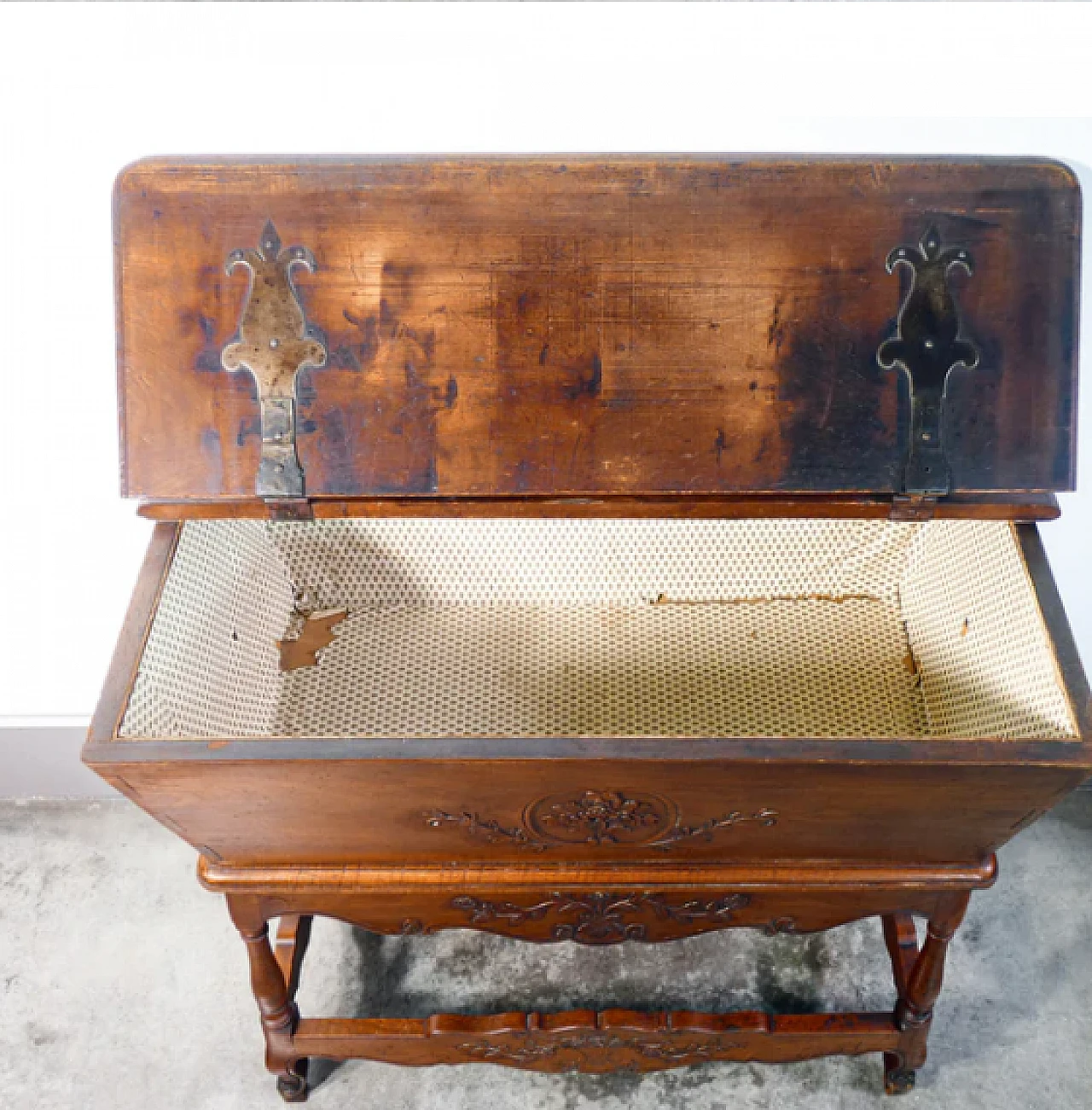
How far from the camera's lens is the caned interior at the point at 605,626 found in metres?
1.69

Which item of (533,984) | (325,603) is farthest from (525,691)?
(533,984)

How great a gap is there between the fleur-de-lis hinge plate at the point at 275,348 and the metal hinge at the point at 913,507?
2.61 feet

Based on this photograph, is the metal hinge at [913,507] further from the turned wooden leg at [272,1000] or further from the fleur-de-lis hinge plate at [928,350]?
the turned wooden leg at [272,1000]

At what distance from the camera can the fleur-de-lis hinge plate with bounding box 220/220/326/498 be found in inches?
55.6

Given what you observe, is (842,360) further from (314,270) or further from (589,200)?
(314,270)

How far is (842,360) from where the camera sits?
4.71 feet

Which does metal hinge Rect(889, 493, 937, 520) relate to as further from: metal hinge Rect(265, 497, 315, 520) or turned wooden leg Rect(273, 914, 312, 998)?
turned wooden leg Rect(273, 914, 312, 998)

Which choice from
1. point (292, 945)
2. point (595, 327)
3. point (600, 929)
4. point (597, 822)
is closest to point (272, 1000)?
point (292, 945)

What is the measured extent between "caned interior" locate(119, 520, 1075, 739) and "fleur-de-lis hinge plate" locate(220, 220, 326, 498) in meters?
0.25

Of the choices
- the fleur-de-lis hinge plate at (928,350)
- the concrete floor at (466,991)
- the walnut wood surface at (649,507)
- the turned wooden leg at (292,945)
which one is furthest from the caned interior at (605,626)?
the concrete floor at (466,991)

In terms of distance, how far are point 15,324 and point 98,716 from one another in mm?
773

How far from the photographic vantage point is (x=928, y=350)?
1.42m

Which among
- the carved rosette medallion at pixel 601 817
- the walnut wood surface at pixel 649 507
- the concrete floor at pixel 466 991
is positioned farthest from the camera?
the concrete floor at pixel 466 991

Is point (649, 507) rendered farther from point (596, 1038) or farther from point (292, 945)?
point (292, 945)
